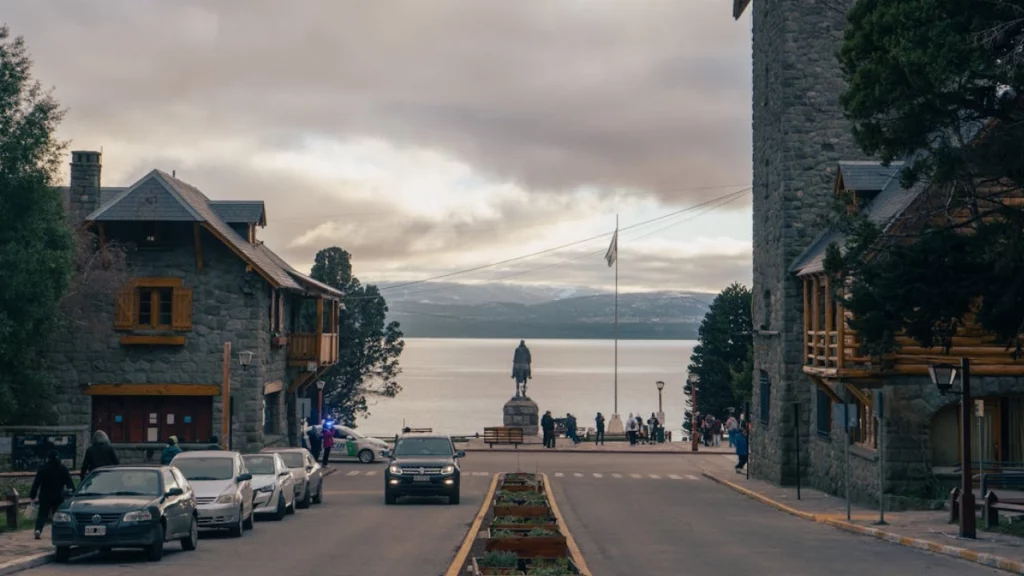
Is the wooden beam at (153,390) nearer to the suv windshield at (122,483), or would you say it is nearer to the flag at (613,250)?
the suv windshield at (122,483)

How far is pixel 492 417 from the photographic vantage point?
162 m

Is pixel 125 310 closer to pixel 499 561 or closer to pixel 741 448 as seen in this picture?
pixel 741 448

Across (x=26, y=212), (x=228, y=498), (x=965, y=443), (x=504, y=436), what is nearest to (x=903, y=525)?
(x=965, y=443)

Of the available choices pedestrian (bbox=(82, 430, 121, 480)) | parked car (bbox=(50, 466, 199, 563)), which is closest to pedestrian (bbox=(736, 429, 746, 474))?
pedestrian (bbox=(82, 430, 121, 480))

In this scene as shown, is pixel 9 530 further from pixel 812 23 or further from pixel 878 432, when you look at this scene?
pixel 812 23

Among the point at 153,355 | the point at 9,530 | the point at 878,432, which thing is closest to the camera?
the point at 9,530

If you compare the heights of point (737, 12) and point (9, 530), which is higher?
point (737, 12)

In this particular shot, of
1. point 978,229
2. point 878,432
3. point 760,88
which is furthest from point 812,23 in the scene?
point 978,229

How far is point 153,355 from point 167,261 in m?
3.37

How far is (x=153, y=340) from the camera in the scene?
44.9 metres

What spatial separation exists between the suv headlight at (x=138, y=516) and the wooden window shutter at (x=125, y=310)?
26637 mm

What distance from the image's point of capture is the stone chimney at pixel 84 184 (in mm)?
45750

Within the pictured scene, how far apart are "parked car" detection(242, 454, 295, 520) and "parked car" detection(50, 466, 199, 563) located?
20.2 ft

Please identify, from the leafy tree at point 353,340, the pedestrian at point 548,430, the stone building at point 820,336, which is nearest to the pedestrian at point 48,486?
the stone building at point 820,336
